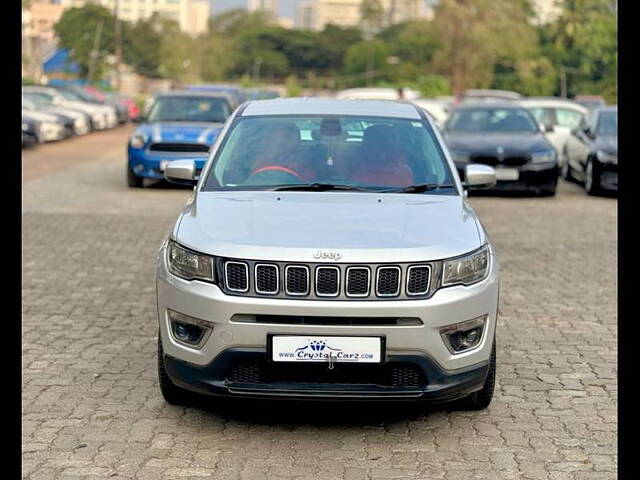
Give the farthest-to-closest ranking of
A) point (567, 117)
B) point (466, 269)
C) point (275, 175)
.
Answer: point (567, 117)
point (275, 175)
point (466, 269)

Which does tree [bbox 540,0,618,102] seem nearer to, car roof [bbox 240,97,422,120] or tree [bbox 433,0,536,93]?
tree [bbox 433,0,536,93]

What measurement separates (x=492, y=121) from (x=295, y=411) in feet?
45.2

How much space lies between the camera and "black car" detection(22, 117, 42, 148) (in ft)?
88.5

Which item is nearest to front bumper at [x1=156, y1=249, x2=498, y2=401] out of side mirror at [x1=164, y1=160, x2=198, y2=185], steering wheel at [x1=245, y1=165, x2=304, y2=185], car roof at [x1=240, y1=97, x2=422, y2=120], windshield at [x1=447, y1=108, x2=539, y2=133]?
steering wheel at [x1=245, y1=165, x2=304, y2=185]

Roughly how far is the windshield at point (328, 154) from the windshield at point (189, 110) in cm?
1202

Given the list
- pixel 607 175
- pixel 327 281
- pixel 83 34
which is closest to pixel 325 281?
pixel 327 281

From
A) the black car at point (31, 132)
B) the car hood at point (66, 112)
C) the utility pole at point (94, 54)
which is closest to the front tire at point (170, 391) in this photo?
the black car at point (31, 132)

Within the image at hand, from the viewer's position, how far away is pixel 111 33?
331 feet

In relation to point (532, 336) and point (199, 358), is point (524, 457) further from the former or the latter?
point (532, 336)

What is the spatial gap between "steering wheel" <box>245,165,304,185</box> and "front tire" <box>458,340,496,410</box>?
154 cm

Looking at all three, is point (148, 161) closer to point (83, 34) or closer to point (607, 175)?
point (607, 175)

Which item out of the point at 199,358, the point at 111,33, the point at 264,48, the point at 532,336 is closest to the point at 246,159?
the point at 199,358

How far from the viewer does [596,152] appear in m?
18.4
